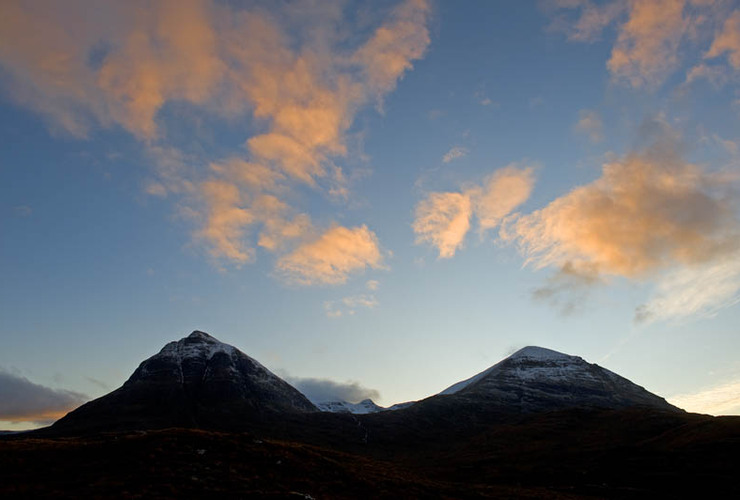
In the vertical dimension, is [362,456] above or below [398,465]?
above

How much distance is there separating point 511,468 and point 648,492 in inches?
1216

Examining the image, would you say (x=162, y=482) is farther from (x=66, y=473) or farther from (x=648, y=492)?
(x=648, y=492)

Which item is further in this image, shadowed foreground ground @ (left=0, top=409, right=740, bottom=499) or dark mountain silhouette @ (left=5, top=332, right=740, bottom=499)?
dark mountain silhouette @ (left=5, top=332, right=740, bottom=499)

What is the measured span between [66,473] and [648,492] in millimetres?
75343

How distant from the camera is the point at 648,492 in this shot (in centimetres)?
6191

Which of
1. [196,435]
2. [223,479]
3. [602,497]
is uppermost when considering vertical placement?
[196,435]

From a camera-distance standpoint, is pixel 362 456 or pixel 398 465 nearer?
pixel 398 465

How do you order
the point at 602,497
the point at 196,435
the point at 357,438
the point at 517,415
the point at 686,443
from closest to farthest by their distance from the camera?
the point at 196,435 → the point at 602,497 → the point at 686,443 → the point at 357,438 → the point at 517,415

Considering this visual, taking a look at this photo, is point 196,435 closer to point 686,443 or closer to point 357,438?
point 686,443

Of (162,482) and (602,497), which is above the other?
(162,482)

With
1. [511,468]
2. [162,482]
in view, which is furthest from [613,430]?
[162,482]

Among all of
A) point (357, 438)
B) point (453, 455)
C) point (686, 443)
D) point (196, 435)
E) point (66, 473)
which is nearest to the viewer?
point (66, 473)

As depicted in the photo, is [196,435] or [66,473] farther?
[196,435]

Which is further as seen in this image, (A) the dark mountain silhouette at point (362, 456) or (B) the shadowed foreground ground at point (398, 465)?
(A) the dark mountain silhouette at point (362, 456)
